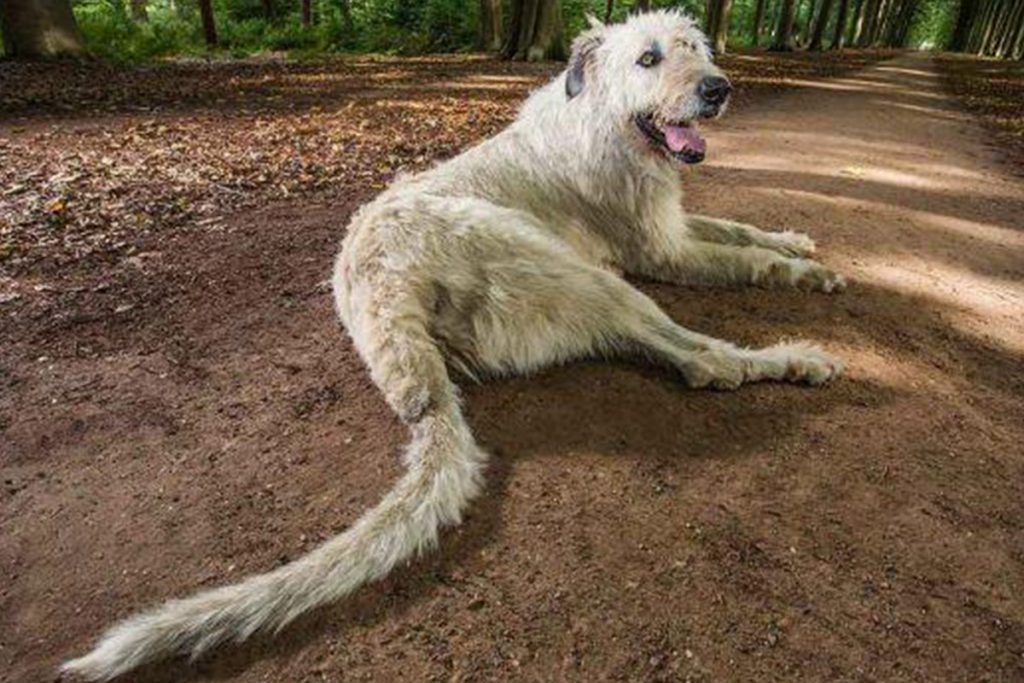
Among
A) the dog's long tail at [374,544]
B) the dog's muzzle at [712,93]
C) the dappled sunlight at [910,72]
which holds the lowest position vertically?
the dappled sunlight at [910,72]

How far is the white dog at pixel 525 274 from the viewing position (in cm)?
236

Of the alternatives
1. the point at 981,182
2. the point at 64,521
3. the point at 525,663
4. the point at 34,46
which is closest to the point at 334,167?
the point at 64,521

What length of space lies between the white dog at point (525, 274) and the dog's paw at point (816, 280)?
0.04ft

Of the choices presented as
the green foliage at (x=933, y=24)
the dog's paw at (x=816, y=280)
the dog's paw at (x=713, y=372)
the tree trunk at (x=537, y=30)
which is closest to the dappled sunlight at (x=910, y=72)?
the tree trunk at (x=537, y=30)

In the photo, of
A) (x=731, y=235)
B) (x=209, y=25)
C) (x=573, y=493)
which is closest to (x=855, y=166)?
(x=731, y=235)

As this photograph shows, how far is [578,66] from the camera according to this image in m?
4.35

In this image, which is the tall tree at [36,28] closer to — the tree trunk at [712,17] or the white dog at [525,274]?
the white dog at [525,274]

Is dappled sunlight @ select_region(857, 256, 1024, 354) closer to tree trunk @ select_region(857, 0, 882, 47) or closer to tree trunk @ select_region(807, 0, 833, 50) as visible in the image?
tree trunk @ select_region(807, 0, 833, 50)

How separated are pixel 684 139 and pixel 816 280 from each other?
1.33 metres

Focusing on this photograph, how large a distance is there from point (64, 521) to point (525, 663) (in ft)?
6.80

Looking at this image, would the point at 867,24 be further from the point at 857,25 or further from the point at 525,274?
the point at 525,274

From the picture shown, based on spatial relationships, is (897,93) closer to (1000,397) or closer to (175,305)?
(1000,397)

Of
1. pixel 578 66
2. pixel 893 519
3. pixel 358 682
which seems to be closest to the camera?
pixel 358 682

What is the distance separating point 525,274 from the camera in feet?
11.5
